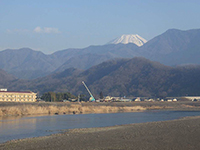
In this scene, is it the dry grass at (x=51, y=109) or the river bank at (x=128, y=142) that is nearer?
the river bank at (x=128, y=142)

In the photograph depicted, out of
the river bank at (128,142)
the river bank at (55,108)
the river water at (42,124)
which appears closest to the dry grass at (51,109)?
the river bank at (55,108)

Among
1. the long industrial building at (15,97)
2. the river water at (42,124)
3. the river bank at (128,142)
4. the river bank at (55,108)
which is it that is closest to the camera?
the river bank at (128,142)

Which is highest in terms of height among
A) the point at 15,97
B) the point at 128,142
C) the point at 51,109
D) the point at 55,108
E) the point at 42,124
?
the point at 15,97

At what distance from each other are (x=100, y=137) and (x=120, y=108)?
6191 cm

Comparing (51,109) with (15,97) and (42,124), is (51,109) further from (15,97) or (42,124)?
(15,97)

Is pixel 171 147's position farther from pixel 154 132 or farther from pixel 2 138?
pixel 2 138

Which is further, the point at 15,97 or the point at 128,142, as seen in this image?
the point at 15,97

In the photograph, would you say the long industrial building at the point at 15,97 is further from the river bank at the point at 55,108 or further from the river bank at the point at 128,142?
the river bank at the point at 128,142

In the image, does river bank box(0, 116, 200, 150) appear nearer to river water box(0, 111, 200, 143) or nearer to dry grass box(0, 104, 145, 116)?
river water box(0, 111, 200, 143)

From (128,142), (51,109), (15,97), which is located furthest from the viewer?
(15,97)

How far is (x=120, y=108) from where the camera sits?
297 feet

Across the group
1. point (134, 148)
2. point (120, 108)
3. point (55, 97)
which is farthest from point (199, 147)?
point (55, 97)

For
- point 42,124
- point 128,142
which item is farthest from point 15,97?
point 128,142

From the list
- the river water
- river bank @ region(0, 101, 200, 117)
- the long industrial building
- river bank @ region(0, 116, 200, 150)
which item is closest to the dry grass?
river bank @ region(0, 101, 200, 117)
